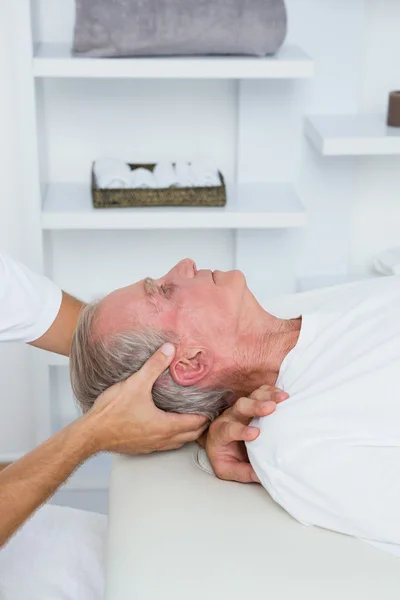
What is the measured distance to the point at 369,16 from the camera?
2.51 metres

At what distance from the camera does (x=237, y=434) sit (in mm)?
1551

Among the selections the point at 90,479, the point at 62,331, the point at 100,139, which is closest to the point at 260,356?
the point at 62,331

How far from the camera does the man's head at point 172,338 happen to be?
5.30 feet

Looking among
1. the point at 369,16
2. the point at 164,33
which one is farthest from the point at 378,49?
the point at 164,33

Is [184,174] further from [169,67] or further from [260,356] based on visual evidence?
[260,356]

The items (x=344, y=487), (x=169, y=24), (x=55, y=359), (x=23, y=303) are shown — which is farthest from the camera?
(x=55, y=359)

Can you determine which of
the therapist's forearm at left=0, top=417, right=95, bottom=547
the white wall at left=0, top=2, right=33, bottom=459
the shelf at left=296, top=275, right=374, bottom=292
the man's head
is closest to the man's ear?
the man's head

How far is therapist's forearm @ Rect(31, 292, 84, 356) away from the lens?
1.92 meters

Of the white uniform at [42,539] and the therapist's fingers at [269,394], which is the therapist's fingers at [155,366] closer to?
the therapist's fingers at [269,394]

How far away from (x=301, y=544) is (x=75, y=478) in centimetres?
150

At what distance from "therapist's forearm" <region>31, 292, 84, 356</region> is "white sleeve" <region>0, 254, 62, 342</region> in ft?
0.05

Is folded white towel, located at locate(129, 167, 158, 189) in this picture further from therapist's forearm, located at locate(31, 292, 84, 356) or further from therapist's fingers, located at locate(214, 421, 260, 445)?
therapist's fingers, located at locate(214, 421, 260, 445)

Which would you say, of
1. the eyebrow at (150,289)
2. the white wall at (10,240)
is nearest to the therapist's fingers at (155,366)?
the eyebrow at (150,289)

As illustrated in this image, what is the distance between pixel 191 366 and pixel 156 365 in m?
0.10
